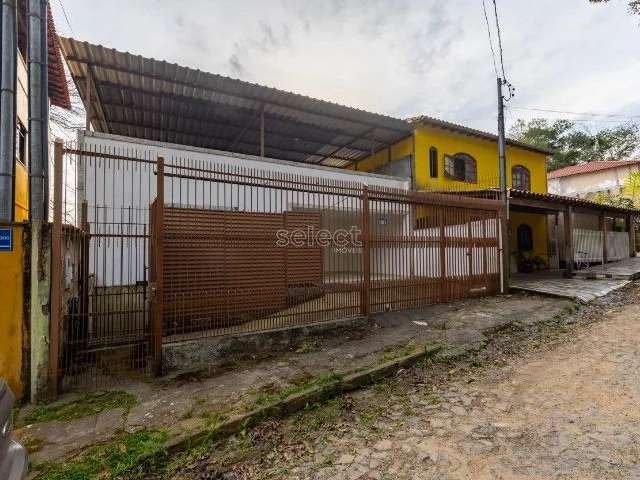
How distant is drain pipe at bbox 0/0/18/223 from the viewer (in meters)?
4.31

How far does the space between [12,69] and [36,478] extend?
15.8 ft

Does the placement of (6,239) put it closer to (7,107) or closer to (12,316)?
(12,316)

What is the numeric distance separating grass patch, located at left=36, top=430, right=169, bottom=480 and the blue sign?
7.97 feet

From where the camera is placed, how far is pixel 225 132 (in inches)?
515

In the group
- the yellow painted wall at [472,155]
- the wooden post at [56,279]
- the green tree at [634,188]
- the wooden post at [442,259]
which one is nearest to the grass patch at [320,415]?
the wooden post at [56,279]

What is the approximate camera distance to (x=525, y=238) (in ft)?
55.4

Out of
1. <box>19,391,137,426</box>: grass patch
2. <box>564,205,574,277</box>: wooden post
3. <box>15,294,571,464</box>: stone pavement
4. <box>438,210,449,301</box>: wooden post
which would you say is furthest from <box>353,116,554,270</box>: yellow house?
<box>19,391,137,426</box>: grass patch

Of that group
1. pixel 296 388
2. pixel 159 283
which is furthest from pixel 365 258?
pixel 159 283

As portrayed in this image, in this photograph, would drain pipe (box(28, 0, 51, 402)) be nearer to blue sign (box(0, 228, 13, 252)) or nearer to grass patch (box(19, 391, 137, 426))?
blue sign (box(0, 228, 13, 252))

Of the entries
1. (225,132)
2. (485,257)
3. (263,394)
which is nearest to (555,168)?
(485,257)

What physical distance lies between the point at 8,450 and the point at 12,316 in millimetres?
2677

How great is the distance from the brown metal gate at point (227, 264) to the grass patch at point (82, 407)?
0.46 metres

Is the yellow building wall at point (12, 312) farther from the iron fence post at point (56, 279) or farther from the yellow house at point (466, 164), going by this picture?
the yellow house at point (466, 164)

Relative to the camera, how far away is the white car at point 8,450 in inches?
69.1
